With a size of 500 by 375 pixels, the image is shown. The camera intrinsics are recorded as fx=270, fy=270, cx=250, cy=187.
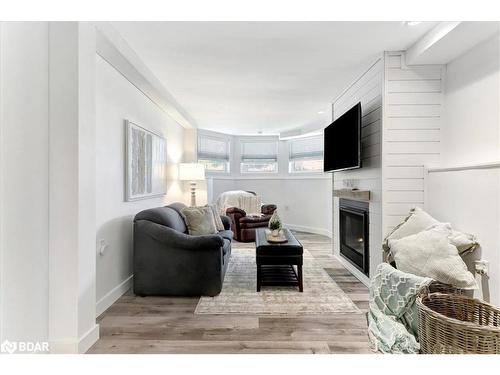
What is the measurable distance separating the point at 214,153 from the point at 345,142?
13.3 ft

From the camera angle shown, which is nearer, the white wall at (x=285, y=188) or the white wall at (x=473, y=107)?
the white wall at (x=473, y=107)

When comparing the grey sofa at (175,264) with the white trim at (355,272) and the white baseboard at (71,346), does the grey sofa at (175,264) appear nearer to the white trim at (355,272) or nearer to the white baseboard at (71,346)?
the white baseboard at (71,346)

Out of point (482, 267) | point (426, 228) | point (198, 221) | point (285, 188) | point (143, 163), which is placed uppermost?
point (143, 163)

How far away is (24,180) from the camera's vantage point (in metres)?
1.58

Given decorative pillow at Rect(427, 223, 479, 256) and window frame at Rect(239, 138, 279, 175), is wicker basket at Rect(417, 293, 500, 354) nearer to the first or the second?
decorative pillow at Rect(427, 223, 479, 256)

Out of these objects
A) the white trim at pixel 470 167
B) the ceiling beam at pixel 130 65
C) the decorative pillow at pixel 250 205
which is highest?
the ceiling beam at pixel 130 65

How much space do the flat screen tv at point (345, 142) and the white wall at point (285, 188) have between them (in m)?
2.51

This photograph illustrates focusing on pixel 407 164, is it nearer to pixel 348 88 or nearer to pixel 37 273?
pixel 348 88

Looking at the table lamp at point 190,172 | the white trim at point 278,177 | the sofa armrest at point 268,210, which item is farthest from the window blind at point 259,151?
the table lamp at point 190,172

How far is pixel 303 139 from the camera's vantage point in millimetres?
6848

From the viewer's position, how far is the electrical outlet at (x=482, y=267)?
6.57ft

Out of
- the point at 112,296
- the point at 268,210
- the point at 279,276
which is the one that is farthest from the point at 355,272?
the point at 112,296

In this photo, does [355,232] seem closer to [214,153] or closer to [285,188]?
[285,188]
